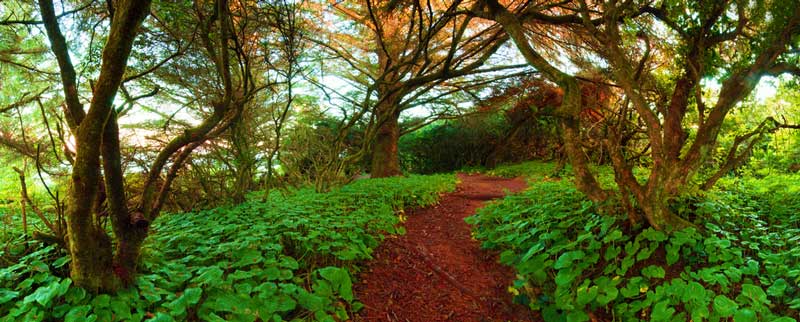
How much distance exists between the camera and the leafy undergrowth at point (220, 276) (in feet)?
6.35

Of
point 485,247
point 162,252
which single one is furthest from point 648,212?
point 162,252

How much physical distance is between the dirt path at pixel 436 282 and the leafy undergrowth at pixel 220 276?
8.9 inches

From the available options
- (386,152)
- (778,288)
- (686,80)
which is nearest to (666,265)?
(778,288)

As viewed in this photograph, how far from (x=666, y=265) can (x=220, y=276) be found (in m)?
3.04

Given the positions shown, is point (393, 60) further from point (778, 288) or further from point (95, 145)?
point (778, 288)

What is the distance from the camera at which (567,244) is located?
10.3 ft

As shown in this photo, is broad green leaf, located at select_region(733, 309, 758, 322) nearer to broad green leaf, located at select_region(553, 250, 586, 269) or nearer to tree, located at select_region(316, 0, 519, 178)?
broad green leaf, located at select_region(553, 250, 586, 269)

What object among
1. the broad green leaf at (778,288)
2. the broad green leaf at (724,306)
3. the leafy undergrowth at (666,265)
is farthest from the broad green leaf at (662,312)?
the broad green leaf at (778,288)

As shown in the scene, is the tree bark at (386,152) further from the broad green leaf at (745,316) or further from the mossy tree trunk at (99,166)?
the broad green leaf at (745,316)

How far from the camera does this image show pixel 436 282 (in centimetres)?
353

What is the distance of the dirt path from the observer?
9.87 feet

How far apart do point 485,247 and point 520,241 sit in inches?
26.2

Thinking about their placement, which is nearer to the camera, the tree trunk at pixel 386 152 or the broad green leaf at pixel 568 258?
the broad green leaf at pixel 568 258

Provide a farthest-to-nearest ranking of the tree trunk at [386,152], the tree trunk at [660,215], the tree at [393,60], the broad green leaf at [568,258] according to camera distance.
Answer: the tree trunk at [386,152] → the tree at [393,60] → the tree trunk at [660,215] → the broad green leaf at [568,258]
